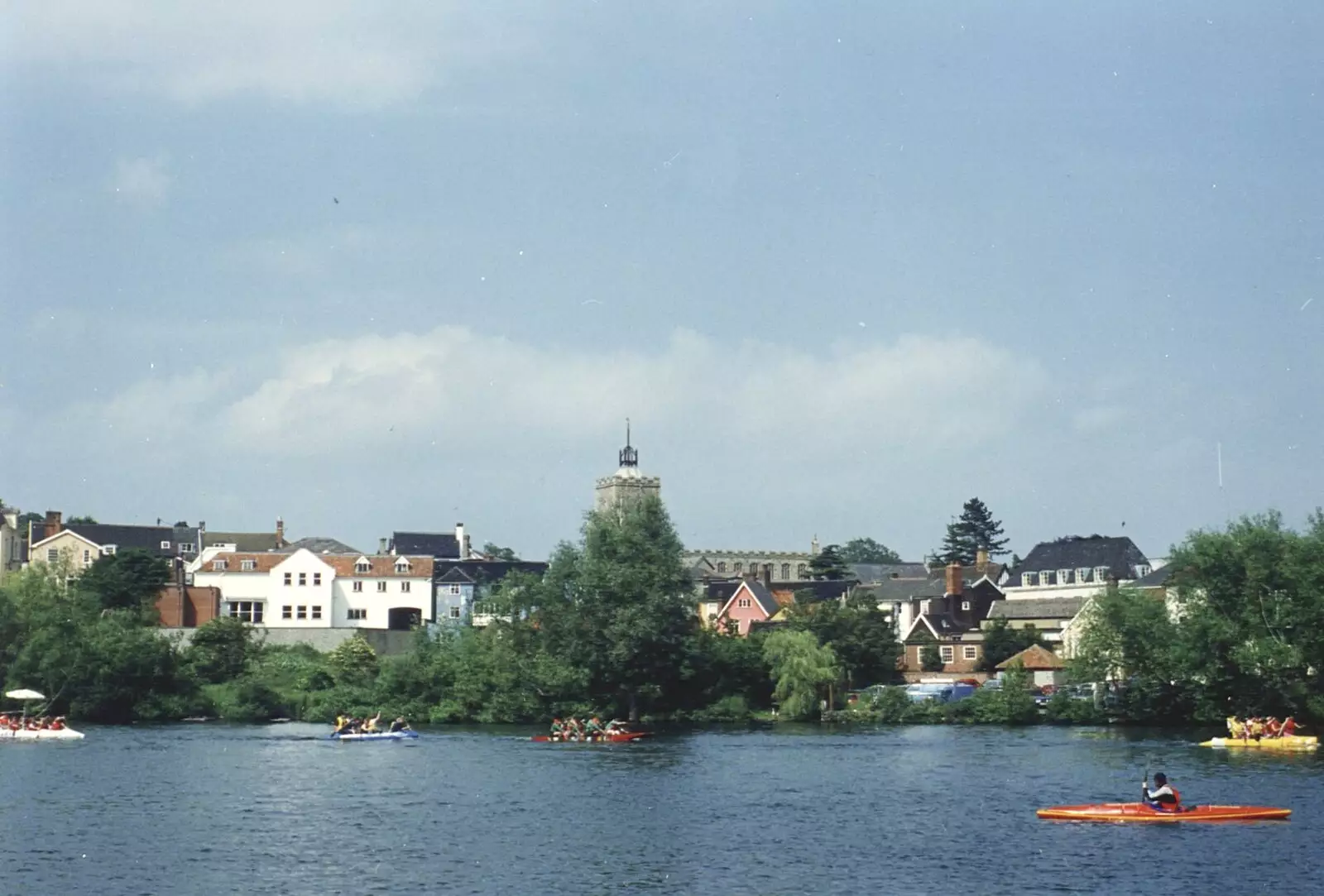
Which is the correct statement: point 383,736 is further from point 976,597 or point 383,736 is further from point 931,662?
point 976,597

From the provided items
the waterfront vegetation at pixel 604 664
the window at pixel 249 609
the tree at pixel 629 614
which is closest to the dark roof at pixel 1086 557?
the waterfront vegetation at pixel 604 664

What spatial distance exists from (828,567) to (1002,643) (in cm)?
6448

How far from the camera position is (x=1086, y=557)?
132 metres

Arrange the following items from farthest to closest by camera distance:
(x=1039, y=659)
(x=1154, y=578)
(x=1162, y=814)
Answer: (x=1154, y=578) < (x=1039, y=659) < (x=1162, y=814)

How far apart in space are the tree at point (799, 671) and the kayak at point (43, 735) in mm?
37723

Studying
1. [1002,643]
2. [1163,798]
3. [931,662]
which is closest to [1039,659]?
[1002,643]

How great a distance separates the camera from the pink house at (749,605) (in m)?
139

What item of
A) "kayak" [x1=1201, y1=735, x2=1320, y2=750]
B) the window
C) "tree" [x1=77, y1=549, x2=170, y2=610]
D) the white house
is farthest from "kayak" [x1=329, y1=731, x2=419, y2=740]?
the window

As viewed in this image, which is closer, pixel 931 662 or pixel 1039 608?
pixel 931 662

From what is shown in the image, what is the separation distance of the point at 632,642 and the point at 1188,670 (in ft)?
94.6

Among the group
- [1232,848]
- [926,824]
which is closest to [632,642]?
[926,824]

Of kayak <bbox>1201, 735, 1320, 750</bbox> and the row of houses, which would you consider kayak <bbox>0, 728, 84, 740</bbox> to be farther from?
kayak <bbox>1201, 735, 1320, 750</bbox>

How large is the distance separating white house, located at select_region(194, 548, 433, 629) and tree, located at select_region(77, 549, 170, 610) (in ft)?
22.5

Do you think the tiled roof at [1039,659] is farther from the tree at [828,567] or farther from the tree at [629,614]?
the tree at [828,567]
